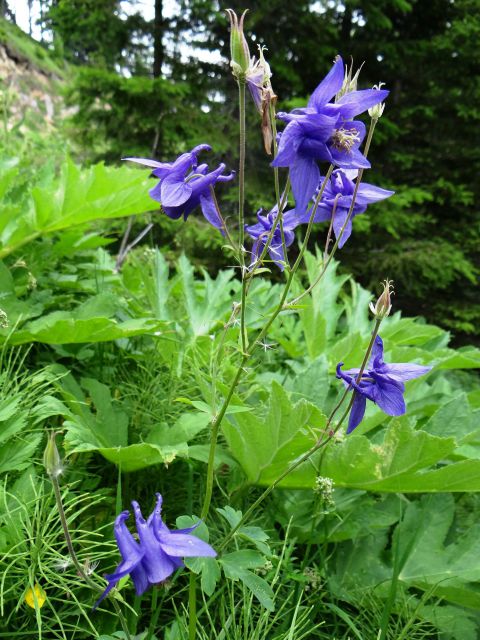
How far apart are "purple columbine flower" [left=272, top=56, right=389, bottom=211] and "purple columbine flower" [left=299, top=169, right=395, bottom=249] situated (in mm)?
163

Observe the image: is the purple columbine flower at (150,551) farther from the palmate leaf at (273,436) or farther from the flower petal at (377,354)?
the palmate leaf at (273,436)

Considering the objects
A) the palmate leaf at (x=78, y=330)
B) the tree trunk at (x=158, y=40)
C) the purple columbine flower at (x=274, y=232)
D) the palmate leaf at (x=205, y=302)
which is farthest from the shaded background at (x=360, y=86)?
the purple columbine flower at (x=274, y=232)

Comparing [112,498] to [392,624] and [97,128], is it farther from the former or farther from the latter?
[97,128]

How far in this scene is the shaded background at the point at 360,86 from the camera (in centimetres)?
486

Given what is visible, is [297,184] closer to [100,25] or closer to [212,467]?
[212,467]

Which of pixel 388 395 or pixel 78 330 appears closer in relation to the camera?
pixel 388 395

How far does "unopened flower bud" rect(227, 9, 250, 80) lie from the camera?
84 centimetres

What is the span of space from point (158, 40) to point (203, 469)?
14.5 ft

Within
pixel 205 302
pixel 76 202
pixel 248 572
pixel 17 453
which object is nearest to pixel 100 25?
pixel 76 202

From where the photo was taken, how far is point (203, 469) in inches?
66.6

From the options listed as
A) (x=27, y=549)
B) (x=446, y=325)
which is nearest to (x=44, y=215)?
(x=27, y=549)

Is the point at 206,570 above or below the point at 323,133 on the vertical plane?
below

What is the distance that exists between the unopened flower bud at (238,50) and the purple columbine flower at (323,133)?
101 millimetres

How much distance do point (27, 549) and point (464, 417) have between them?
1.26m
